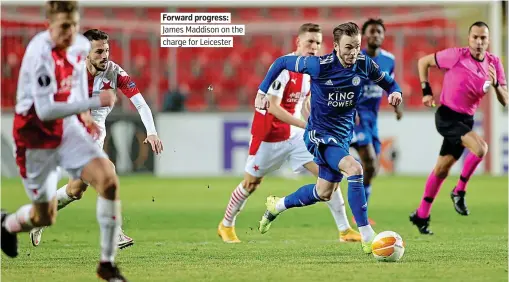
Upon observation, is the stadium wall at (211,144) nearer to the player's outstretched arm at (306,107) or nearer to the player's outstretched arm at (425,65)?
the player's outstretched arm at (306,107)

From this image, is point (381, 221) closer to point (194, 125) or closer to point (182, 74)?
point (194, 125)

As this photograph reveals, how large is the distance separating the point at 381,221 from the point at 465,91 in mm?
2242

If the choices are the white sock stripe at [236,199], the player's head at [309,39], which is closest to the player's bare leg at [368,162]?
the white sock stripe at [236,199]

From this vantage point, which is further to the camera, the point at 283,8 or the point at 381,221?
the point at 283,8

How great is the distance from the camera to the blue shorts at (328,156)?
9.11 meters

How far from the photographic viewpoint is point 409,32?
79.0 feet

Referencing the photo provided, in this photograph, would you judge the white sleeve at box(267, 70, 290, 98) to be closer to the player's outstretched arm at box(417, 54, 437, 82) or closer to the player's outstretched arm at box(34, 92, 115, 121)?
the player's outstretched arm at box(417, 54, 437, 82)

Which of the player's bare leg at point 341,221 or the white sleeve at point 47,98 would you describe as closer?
the white sleeve at point 47,98

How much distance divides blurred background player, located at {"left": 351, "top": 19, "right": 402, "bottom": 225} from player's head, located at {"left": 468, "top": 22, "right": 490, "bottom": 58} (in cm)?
140

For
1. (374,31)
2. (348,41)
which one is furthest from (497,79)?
(348,41)

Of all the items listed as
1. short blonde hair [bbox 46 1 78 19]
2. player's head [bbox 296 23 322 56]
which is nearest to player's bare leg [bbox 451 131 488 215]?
player's head [bbox 296 23 322 56]

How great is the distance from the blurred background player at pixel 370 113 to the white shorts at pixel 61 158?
18.9ft

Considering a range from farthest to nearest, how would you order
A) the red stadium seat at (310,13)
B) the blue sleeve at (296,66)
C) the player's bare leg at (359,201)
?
1. the red stadium seat at (310,13)
2. the blue sleeve at (296,66)
3. the player's bare leg at (359,201)

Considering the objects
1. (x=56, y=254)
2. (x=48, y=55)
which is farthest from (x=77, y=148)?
(x=56, y=254)
